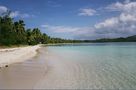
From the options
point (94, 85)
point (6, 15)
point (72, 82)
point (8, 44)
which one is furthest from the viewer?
point (6, 15)

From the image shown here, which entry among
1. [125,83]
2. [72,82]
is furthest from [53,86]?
[125,83]

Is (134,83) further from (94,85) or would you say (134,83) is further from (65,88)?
(65,88)

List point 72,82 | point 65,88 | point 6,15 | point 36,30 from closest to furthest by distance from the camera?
point 65,88 → point 72,82 → point 6,15 → point 36,30

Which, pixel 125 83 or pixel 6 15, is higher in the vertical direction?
pixel 6 15

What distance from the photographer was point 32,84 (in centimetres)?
1081

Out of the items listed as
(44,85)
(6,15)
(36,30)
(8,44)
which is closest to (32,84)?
(44,85)

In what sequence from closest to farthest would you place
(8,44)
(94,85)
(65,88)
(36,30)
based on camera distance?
(65,88)
(94,85)
(8,44)
(36,30)

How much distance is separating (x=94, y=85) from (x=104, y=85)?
482mm

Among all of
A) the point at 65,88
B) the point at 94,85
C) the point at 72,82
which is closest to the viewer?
the point at 65,88

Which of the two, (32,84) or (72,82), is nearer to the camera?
(32,84)

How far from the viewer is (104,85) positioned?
1095cm

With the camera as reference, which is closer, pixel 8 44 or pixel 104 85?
pixel 104 85

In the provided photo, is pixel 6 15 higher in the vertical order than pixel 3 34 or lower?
higher

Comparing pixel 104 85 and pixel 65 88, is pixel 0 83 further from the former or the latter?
pixel 104 85
